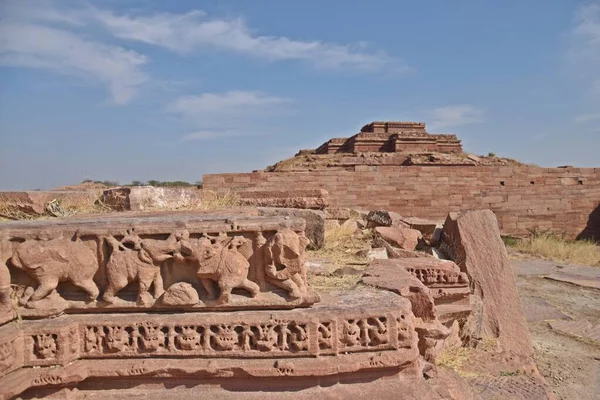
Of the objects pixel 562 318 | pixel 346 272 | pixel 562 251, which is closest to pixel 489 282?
pixel 562 318

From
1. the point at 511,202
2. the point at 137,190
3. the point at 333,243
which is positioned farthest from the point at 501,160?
the point at 137,190

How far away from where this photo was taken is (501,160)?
18922mm

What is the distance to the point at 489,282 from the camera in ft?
13.8

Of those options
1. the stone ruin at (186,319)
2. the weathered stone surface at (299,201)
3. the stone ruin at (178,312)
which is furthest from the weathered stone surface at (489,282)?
the weathered stone surface at (299,201)

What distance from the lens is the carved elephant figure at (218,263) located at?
7.98 feet

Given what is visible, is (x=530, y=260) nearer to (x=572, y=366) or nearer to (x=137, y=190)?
(x=572, y=366)

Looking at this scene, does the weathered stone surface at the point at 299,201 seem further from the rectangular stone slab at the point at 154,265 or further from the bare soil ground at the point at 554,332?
the rectangular stone slab at the point at 154,265

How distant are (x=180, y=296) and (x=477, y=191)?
11492mm

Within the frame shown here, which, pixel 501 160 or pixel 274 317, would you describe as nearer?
pixel 274 317

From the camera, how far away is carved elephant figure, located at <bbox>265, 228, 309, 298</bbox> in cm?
245

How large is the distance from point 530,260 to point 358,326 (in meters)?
6.92

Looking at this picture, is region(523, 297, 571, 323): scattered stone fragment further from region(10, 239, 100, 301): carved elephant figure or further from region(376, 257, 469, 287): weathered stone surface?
region(10, 239, 100, 301): carved elephant figure

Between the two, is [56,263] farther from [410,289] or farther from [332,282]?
[410,289]

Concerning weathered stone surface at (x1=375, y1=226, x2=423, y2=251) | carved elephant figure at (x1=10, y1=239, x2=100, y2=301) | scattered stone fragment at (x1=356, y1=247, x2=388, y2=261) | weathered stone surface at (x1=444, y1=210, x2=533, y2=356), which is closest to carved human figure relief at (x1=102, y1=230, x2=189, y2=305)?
carved elephant figure at (x1=10, y1=239, x2=100, y2=301)
